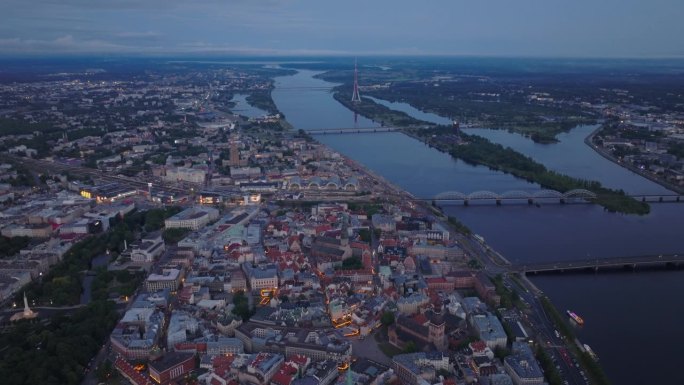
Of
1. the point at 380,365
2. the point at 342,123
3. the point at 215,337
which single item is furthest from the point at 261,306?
the point at 342,123

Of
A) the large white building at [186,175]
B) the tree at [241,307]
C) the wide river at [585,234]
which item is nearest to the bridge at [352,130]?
the wide river at [585,234]

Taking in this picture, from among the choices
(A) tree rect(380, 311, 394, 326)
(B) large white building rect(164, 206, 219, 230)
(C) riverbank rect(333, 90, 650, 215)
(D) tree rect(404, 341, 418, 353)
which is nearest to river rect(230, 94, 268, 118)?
(C) riverbank rect(333, 90, 650, 215)

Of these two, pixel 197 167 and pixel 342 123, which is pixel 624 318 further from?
pixel 342 123

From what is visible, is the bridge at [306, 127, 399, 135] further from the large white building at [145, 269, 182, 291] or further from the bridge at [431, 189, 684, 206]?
the large white building at [145, 269, 182, 291]

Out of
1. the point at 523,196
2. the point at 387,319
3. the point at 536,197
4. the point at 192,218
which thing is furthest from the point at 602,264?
the point at 192,218

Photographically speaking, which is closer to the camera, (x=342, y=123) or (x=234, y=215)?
(x=234, y=215)

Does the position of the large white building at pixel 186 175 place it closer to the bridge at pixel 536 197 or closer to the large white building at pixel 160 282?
the bridge at pixel 536 197

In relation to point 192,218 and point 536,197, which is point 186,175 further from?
point 536,197
